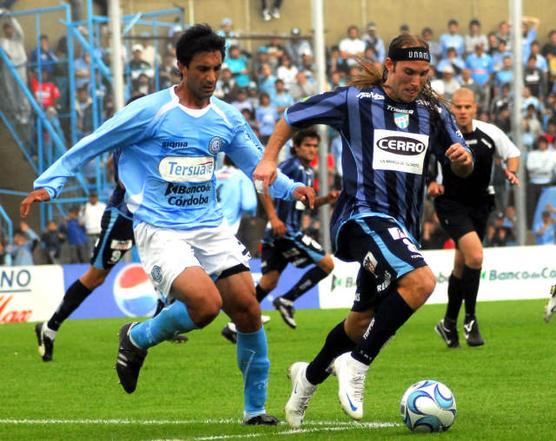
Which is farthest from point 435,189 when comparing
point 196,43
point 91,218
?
point 91,218

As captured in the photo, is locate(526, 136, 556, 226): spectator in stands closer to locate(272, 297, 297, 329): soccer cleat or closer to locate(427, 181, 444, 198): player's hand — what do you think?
locate(272, 297, 297, 329): soccer cleat

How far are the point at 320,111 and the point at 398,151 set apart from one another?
51 cm

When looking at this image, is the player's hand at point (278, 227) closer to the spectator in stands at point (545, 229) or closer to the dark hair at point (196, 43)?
the dark hair at point (196, 43)

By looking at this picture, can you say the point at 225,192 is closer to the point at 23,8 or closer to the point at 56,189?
the point at 23,8

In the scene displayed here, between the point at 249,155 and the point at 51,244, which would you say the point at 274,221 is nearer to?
the point at 51,244

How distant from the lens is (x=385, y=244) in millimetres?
7203

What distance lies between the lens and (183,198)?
7457 millimetres

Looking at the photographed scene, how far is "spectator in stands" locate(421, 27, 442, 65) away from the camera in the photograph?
2261cm

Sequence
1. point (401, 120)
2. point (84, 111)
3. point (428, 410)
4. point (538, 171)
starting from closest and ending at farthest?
point (428, 410)
point (401, 120)
point (84, 111)
point (538, 171)

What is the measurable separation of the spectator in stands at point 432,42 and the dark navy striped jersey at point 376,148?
1507 cm

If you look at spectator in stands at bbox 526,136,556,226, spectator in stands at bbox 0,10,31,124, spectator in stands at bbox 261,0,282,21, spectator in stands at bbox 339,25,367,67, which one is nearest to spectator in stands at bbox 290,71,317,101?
spectator in stands at bbox 261,0,282,21

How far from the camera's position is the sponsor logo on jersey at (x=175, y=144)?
742 centimetres

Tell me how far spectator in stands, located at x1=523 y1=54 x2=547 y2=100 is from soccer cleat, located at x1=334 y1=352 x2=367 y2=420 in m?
14.6

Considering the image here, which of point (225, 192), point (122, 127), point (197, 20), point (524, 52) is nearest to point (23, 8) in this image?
point (197, 20)
